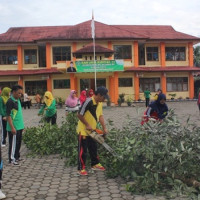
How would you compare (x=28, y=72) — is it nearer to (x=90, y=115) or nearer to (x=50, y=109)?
(x=50, y=109)

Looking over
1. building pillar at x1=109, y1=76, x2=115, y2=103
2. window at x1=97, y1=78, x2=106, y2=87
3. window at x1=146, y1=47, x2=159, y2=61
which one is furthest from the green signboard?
window at x1=146, y1=47, x2=159, y2=61

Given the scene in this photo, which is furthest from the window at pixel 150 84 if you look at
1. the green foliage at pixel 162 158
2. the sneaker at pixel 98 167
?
the green foliage at pixel 162 158

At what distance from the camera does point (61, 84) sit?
2858 centimetres

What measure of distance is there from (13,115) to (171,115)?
3229 millimetres

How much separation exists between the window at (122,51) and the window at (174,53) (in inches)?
191

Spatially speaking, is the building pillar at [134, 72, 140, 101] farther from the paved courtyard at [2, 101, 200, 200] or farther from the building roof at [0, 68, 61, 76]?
the paved courtyard at [2, 101, 200, 200]

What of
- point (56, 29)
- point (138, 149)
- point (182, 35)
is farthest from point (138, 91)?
point (138, 149)

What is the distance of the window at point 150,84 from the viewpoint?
29891 mm

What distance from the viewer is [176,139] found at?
428cm

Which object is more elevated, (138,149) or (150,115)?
(150,115)

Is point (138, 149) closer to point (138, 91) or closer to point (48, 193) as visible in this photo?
point (48, 193)

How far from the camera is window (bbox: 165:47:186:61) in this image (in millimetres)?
30484

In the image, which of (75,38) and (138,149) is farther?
(75,38)

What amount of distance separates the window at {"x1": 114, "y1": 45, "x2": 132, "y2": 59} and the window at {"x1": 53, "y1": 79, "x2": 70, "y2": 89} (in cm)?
583
